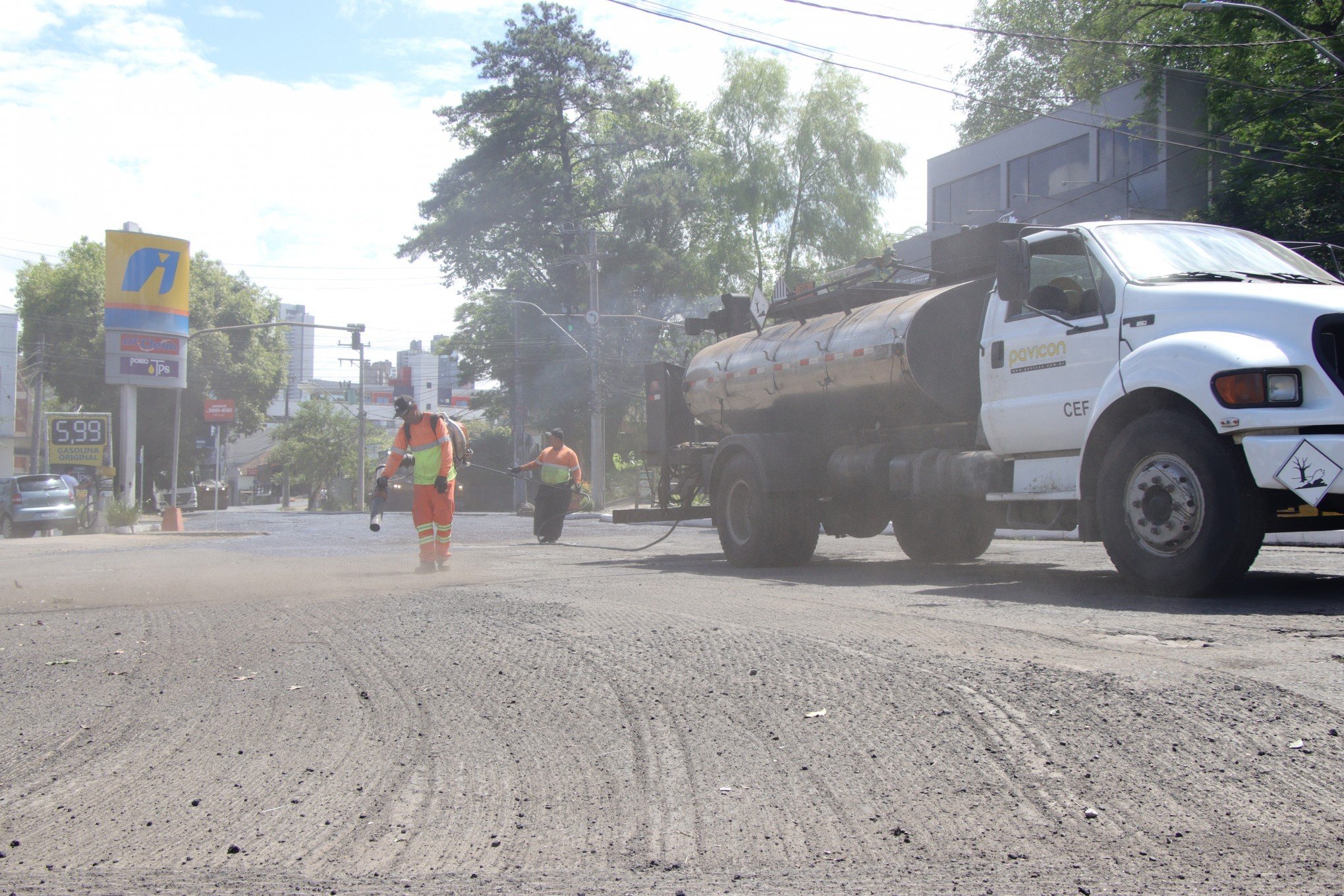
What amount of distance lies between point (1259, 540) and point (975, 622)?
1836 mm

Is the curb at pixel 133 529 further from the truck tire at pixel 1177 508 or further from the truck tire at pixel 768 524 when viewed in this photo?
the truck tire at pixel 1177 508

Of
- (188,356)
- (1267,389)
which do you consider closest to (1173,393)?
(1267,389)

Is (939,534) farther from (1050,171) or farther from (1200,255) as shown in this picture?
(1050,171)

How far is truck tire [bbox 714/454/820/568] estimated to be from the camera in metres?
9.96

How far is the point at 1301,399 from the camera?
570 centimetres

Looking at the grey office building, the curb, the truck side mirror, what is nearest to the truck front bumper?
the truck side mirror

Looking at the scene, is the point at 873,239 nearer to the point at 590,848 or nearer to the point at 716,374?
the point at 716,374

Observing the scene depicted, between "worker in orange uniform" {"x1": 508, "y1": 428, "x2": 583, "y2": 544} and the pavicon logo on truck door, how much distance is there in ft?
28.7

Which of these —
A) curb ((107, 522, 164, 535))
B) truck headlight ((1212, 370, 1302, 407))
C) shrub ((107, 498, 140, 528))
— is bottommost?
curb ((107, 522, 164, 535))

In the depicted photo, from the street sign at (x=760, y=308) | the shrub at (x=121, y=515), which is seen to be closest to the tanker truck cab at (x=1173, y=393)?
the street sign at (x=760, y=308)

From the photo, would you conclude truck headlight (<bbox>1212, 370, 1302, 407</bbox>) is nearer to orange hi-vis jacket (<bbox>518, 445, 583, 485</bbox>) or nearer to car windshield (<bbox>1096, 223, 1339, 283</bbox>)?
car windshield (<bbox>1096, 223, 1339, 283</bbox>)

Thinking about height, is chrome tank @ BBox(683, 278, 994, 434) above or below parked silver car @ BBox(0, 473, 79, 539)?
above

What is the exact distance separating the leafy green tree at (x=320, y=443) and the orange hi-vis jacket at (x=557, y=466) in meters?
50.0

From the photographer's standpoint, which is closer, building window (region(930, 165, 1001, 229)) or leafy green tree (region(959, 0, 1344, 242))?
leafy green tree (region(959, 0, 1344, 242))
